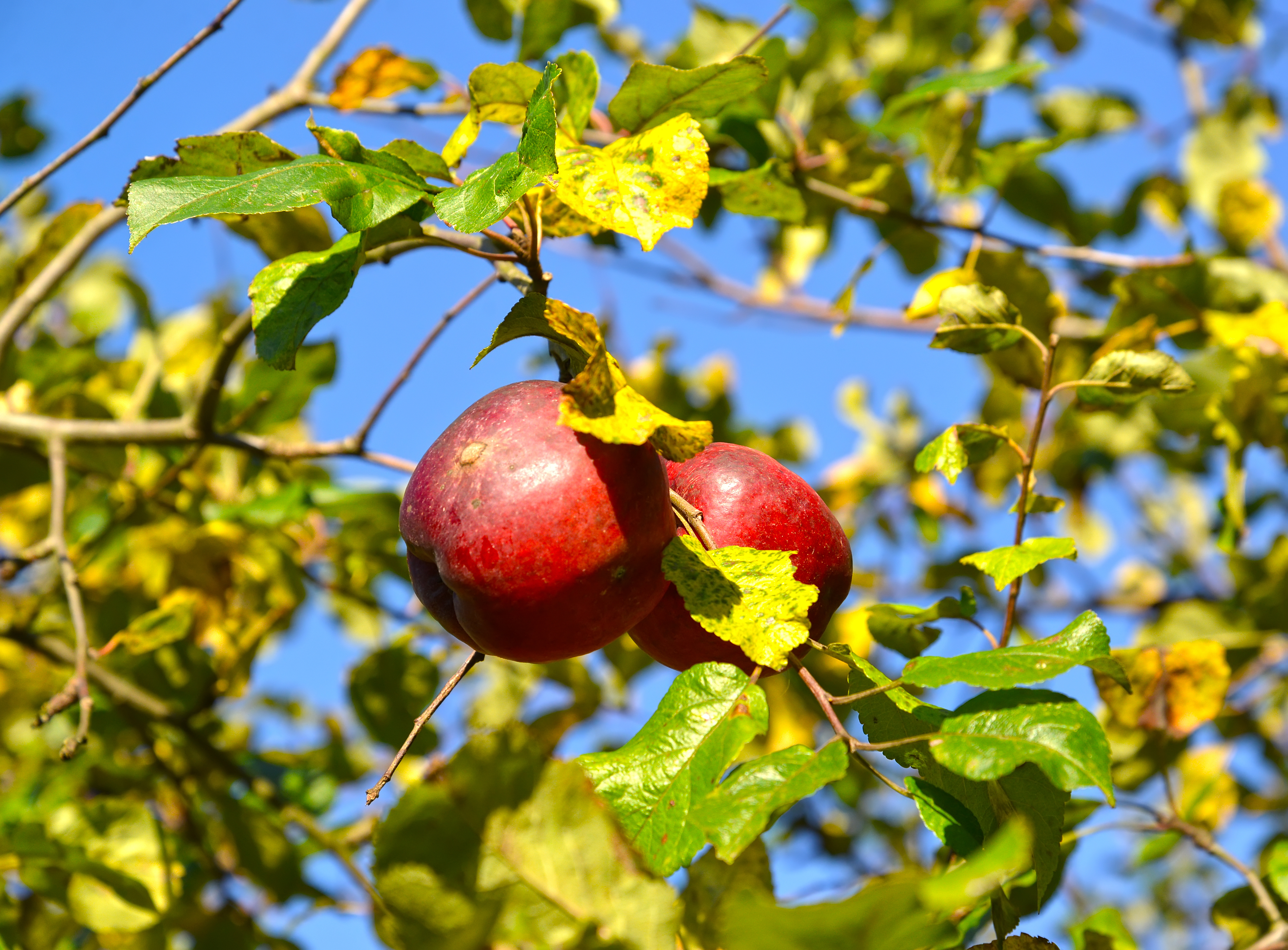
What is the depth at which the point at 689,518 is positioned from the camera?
907mm

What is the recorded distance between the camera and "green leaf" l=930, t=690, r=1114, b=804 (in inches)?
25.5

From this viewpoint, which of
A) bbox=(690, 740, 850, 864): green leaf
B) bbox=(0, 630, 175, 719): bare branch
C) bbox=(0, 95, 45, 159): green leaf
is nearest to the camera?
bbox=(690, 740, 850, 864): green leaf

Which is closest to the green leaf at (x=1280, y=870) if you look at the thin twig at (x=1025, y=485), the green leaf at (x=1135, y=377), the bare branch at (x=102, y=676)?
the thin twig at (x=1025, y=485)

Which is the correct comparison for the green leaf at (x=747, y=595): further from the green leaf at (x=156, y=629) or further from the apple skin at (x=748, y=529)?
the green leaf at (x=156, y=629)

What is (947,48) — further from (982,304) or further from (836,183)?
(982,304)

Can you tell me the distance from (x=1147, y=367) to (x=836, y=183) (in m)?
0.74

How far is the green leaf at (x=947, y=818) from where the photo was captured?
73 centimetres

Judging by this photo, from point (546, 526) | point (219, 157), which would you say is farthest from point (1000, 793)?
point (219, 157)

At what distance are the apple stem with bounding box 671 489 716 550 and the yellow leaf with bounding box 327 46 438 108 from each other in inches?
39.2

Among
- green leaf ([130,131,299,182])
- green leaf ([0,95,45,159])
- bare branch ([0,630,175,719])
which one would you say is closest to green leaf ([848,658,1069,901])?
green leaf ([130,131,299,182])

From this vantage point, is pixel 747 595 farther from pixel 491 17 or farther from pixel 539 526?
pixel 491 17

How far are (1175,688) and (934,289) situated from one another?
0.64 meters

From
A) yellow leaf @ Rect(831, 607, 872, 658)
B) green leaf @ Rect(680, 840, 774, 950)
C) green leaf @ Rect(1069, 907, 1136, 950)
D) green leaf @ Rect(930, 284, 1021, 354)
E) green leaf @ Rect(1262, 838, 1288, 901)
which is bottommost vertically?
yellow leaf @ Rect(831, 607, 872, 658)

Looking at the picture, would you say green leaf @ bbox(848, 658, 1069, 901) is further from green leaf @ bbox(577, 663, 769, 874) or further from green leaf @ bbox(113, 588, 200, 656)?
green leaf @ bbox(113, 588, 200, 656)
